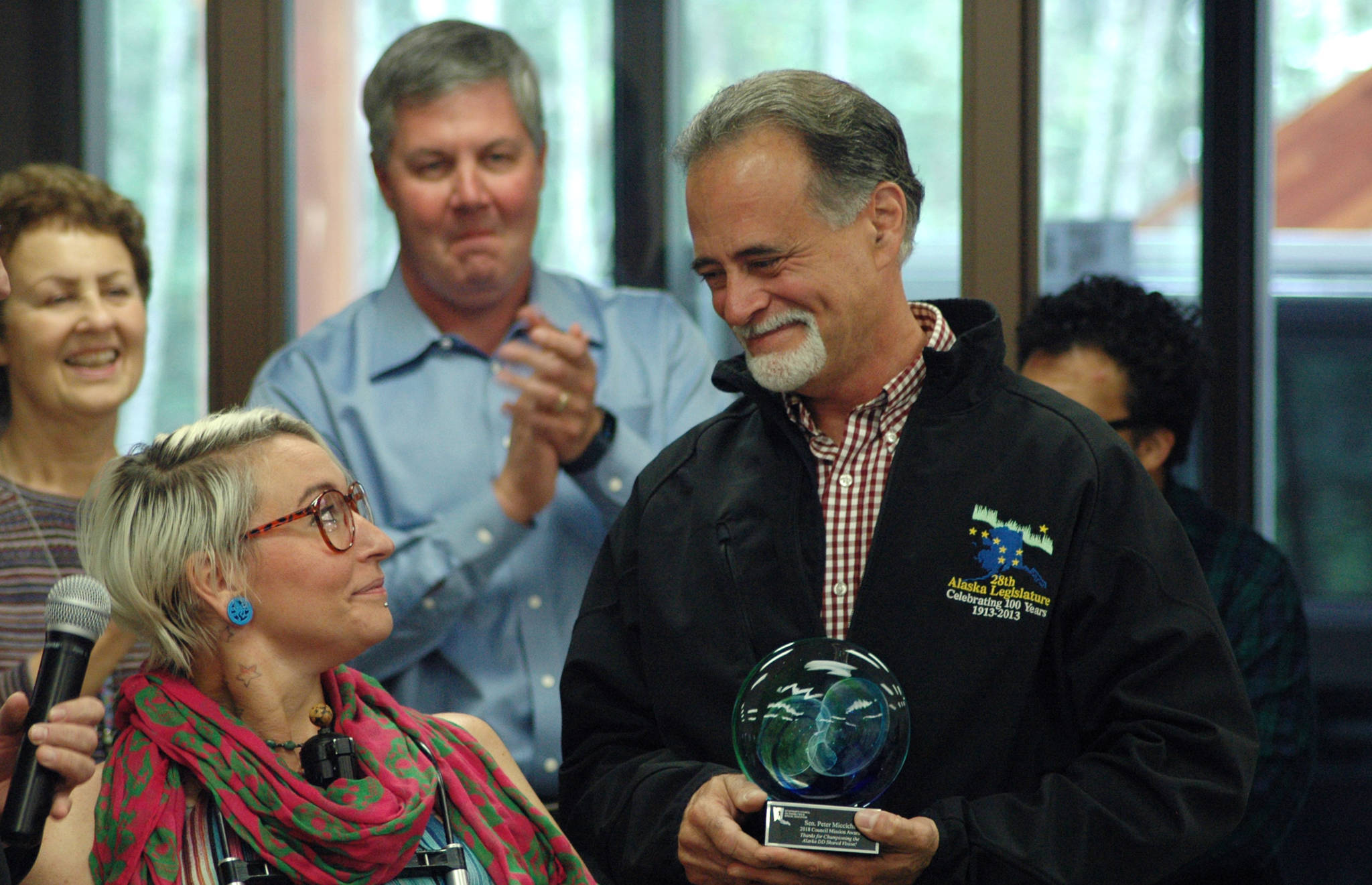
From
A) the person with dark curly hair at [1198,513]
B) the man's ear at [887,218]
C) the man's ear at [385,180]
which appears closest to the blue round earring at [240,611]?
the man's ear at [887,218]

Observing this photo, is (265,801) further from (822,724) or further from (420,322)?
(420,322)

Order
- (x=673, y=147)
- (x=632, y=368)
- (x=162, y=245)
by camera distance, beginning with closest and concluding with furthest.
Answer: (x=673, y=147) < (x=632, y=368) < (x=162, y=245)

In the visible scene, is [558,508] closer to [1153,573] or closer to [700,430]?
[700,430]

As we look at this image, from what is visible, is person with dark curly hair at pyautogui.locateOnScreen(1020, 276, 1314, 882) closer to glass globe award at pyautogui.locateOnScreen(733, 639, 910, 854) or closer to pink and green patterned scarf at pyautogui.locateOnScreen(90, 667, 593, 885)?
glass globe award at pyautogui.locateOnScreen(733, 639, 910, 854)

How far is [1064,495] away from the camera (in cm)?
198

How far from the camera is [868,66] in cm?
334

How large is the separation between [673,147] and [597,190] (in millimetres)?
1378

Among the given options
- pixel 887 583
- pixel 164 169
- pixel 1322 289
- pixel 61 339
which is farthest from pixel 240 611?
pixel 1322 289

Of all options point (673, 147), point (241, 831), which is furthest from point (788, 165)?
point (241, 831)

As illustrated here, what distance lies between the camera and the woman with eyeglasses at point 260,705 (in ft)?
6.47

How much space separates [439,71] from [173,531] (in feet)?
4.01

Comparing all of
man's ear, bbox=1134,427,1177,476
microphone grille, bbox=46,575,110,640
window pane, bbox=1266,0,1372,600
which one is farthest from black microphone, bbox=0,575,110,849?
window pane, bbox=1266,0,1372,600

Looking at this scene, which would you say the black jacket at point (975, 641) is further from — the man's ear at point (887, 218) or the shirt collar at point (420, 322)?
the shirt collar at point (420, 322)

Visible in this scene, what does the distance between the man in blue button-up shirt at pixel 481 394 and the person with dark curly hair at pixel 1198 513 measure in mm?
719
